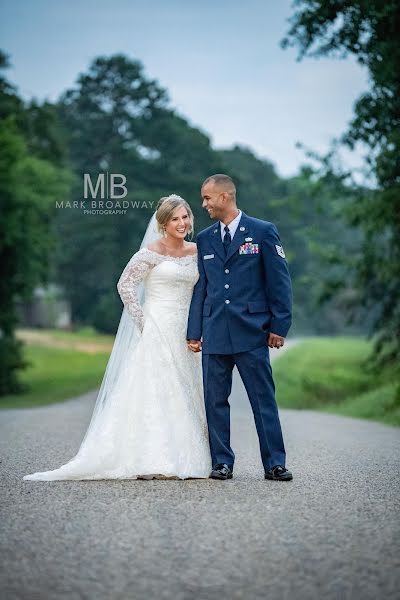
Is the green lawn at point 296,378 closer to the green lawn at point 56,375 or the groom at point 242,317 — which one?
the green lawn at point 56,375

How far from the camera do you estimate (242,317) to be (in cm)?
612

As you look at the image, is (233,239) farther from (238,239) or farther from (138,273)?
(138,273)

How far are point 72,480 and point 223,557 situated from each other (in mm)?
2464

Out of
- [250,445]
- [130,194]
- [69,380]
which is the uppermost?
[130,194]

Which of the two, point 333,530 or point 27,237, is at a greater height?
point 27,237

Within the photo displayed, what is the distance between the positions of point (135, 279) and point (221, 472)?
169 cm

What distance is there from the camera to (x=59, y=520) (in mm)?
4719

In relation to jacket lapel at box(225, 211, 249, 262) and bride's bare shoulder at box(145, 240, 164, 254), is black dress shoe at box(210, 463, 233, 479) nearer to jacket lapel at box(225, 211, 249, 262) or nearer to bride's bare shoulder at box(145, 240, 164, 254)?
jacket lapel at box(225, 211, 249, 262)

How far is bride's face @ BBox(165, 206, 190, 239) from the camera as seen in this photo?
6613mm

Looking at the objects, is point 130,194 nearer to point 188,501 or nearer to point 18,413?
point 18,413

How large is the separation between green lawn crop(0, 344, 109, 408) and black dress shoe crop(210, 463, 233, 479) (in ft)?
49.5

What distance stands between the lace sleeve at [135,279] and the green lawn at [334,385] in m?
7.34

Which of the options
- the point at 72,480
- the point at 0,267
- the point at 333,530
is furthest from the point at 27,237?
the point at 333,530

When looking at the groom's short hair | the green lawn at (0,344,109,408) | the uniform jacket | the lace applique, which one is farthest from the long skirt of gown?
the green lawn at (0,344,109,408)
